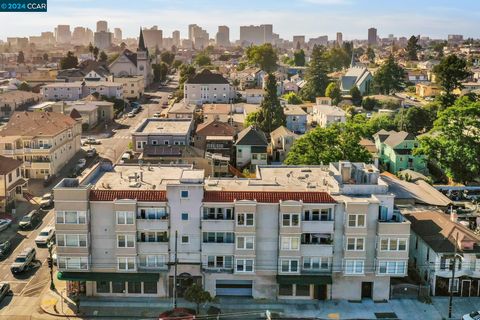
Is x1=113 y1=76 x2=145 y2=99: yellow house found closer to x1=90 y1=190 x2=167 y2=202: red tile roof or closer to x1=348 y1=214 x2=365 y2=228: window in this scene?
x1=90 y1=190 x2=167 y2=202: red tile roof

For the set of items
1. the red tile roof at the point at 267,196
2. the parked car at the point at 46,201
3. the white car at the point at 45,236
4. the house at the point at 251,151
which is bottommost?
the white car at the point at 45,236

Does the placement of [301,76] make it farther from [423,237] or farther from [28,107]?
[423,237]

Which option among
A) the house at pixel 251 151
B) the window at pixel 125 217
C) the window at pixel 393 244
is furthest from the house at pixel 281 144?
the window at pixel 125 217

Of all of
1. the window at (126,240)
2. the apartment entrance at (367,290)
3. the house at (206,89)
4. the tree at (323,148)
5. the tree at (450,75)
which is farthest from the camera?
the house at (206,89)

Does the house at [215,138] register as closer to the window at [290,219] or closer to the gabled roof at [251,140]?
the gabled roof at [251,140]

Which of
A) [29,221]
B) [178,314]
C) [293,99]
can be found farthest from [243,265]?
[293,99]

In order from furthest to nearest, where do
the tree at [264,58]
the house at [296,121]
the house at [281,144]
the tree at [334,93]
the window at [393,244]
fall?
the tree at [264,58]
the tree at [334,93]
the house at [296,121]
the house at [281,144]
the window at [393,244]
